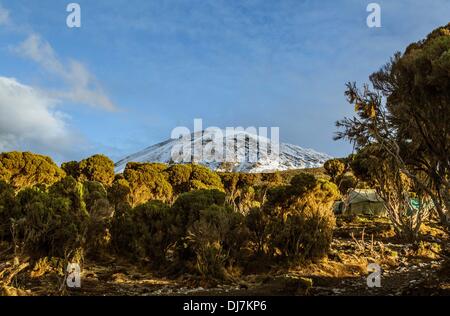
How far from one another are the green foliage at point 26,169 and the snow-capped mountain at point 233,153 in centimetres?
8749

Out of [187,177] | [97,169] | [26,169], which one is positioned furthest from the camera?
[187,177]

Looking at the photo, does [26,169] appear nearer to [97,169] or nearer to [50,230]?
[97,169]

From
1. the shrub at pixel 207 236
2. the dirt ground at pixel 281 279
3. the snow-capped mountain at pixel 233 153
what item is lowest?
the dirt ground at pixel 281 279

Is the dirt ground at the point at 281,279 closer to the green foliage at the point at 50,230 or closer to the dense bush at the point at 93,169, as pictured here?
the green foliage at the point at 50,230

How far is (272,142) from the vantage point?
17838 centimetres

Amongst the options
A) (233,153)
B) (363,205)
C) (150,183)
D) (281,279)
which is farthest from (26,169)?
(233,153)

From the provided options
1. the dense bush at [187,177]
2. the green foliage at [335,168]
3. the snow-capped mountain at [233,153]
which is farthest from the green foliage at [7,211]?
the snow-capped mountain at [233,153]

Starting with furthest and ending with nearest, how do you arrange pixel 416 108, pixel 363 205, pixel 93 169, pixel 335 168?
pixel 335 168, pixel 93 169, pixel 363 205, pixel 416 108

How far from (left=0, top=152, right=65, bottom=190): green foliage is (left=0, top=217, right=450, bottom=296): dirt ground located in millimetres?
18418

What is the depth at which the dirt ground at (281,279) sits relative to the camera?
294 inches

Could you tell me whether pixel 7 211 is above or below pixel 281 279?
above

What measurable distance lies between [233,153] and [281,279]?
138 metres

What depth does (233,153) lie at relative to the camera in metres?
146
